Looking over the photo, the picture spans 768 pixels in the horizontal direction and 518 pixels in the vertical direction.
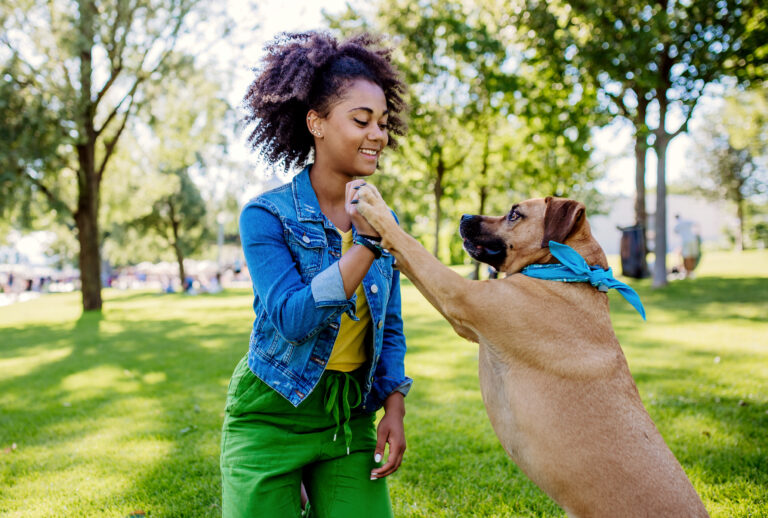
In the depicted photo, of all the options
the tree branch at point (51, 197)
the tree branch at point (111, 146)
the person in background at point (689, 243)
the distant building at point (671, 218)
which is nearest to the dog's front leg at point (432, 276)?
the tree branch at point (51, 197)

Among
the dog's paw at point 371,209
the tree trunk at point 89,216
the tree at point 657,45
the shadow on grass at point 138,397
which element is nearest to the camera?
the dog's paw at point 371,209

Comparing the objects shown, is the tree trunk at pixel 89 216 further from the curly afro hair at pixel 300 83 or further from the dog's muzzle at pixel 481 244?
the dog's muzzle at pixel 481 244

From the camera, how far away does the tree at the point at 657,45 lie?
51.1 feet

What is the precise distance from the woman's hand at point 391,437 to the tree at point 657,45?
15.7 m

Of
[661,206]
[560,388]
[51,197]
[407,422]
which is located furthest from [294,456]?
[51,197]

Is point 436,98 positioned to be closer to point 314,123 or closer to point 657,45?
point 657,45

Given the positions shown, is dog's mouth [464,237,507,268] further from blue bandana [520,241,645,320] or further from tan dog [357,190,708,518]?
tan dog [357,190,708,518]

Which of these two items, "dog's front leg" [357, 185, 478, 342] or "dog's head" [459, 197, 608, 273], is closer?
"dog's front leg" [357, 185, 478, 342]

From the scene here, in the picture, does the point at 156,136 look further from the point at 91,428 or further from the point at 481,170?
the point at 91,428

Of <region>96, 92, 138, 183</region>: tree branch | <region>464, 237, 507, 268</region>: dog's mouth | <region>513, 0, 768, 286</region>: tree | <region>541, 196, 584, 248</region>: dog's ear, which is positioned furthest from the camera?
<region>96, 92, 138, 183</region>: tree branch

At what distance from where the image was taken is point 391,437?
2.59 metres

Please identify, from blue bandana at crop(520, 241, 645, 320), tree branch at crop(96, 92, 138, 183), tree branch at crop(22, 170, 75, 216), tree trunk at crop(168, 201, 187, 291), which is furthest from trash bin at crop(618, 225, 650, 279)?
tree trunk at crop(168, 201, 187, 291)

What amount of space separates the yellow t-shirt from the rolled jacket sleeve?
145 mm

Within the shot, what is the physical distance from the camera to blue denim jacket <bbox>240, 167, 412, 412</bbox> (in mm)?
2127
